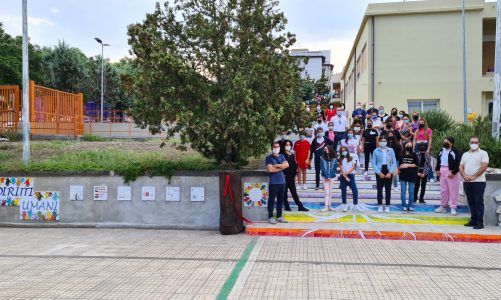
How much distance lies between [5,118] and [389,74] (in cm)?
1869

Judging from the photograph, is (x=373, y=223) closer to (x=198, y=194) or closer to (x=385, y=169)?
(x=385, y=169)

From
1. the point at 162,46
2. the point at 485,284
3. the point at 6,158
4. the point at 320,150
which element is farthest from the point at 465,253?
the point at 6,158

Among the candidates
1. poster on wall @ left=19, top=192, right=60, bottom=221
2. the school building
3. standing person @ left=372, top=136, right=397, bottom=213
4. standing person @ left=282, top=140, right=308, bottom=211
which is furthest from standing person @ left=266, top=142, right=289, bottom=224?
the school building

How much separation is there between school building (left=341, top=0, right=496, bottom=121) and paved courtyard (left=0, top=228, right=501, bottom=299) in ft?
54.3

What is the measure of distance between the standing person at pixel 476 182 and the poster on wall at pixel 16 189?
412 inches

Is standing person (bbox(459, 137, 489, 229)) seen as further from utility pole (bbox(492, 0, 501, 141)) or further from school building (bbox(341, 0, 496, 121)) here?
school building (bbox(341, 0, 496, 121))

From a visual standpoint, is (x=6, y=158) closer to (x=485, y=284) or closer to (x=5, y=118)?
(x=5, y=118)

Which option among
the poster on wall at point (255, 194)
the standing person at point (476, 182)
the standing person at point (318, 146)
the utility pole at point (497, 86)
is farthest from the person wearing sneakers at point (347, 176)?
the utility pole at point (497, 86)

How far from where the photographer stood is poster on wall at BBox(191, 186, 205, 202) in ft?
36.0

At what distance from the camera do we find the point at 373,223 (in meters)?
10.4

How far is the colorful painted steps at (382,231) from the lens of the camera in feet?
30.6

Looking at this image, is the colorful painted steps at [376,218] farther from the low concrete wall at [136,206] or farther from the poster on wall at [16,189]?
the poster on wall at [16,189]

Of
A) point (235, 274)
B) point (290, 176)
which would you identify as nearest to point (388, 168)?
point (290, 176)

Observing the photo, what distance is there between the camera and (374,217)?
10828mm
